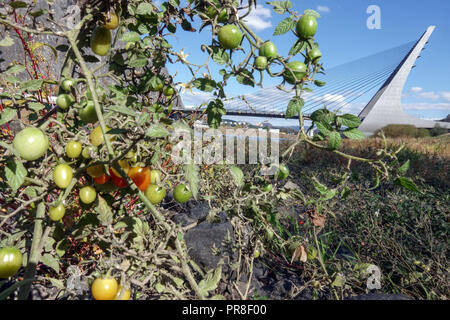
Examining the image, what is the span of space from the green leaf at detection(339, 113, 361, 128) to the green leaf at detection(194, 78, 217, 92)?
1.59 feet

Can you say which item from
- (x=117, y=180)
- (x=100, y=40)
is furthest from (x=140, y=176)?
(x=100, y=40)

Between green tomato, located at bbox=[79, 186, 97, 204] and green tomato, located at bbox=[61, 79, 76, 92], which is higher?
green tomato, located at bbox=[61, 79, 76, 92]

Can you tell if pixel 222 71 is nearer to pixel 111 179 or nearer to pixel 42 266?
pixel 111 179

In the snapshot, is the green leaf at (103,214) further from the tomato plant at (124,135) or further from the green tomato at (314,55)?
the green tomato at (314,55)

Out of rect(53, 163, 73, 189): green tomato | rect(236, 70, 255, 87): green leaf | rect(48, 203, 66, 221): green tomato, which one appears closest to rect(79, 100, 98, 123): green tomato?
rect(53, 163, 73, 189): green tomato

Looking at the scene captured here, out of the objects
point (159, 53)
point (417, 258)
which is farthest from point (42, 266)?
point (417, 258)

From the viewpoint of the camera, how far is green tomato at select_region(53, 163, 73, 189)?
35.7 inches

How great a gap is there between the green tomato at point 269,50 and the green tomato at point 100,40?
0.58 m

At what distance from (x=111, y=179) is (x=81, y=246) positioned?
62.9 inches

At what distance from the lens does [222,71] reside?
1.11 meters

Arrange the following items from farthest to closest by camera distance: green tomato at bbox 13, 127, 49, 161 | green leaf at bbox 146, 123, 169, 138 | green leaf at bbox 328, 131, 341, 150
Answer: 1. green leaf at bbox 328, 131, 341, 150
2. green tomato at bbox 13, 127, 49, 161
3. green leaf at bbox 146, 123, 169, 138

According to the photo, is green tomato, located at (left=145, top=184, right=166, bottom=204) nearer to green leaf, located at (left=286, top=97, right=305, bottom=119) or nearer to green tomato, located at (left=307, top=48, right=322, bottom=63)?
green leaf, located at (left=286, top=97, right=305, bottom=119)

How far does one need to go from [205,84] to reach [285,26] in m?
0.36

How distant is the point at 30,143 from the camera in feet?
2.77
